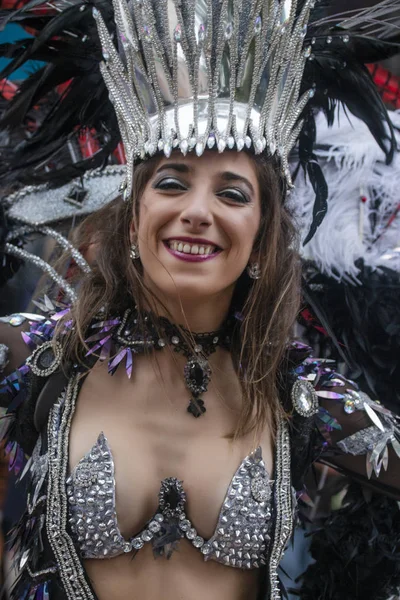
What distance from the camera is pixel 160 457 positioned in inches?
65.4

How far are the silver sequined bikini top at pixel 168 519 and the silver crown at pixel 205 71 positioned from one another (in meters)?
0.68

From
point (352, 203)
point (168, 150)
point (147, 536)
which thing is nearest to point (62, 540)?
point (147, 536)

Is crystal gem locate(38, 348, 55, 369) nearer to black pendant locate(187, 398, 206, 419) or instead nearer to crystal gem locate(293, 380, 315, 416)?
black pendant locate(187, 398, 206, 419)

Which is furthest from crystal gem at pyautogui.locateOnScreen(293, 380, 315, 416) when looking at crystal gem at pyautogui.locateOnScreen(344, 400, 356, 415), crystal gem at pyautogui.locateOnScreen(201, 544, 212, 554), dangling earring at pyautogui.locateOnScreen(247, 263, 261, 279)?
crystal gem at pyautogui.locateOnScreen(201, 544, 212, 554)

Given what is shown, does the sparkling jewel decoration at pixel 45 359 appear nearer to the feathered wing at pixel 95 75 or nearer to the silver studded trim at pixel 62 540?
the silver studded trim at pixel 62 540

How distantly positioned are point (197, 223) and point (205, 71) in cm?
37

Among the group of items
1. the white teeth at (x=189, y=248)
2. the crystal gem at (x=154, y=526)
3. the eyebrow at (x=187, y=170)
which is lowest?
the crystal gem at (x=154, y=526)

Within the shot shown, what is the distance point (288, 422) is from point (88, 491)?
0.53 meters

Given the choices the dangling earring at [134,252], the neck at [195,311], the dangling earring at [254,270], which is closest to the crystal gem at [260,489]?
the neck at [195,311]

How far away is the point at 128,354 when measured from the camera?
1746mm

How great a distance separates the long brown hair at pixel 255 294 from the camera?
173 centimetres

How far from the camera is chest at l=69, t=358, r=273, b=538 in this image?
63.7 inches

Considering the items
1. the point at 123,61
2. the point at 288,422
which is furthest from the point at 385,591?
the point at 123,61

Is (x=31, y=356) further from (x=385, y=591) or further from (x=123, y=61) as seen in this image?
(x=385, y=591)
